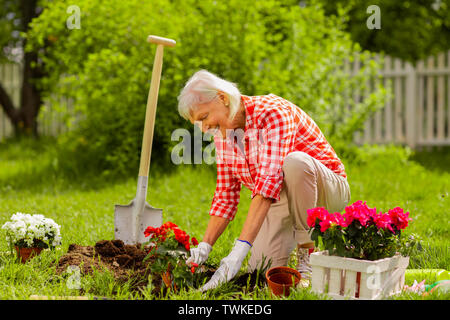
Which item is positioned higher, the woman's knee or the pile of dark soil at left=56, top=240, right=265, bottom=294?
the woman's knee

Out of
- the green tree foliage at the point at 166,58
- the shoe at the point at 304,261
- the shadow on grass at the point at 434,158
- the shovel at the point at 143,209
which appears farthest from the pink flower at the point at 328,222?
the shadow on grass at the point at 434,158

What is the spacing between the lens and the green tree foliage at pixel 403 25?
7.90 metres

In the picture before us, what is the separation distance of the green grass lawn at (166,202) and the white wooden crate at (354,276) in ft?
0.23

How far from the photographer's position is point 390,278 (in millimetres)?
2105

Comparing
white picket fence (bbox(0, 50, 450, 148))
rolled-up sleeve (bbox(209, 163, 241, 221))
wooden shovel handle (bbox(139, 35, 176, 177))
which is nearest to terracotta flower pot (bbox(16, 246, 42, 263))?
wooden shovel handle (bbox(139, 35, 176, 177))

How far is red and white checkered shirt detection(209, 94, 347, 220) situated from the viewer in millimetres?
2363

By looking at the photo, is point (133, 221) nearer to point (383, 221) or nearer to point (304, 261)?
point (304, 261)

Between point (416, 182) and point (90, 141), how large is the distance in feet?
10.6

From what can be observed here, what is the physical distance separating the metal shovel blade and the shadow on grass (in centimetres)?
363

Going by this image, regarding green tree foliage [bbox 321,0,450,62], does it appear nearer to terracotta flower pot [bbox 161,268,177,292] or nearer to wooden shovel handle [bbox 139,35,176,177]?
wooden shovel handle [bbox 139,35,176,177]

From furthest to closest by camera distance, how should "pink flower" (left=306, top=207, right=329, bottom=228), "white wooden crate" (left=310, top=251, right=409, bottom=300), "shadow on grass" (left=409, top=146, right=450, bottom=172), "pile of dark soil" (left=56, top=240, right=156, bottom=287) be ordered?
"shadow on grass" (left=409, top=146, right=450, bottom=172)
"pile of dark soil" (left=56, top=240, right=156, bottom=287)
"pink flower" (left=306, top=207, right=329, bottom=228)
"white wooden crate" (left=310, top=251, right=409, bottom=300)

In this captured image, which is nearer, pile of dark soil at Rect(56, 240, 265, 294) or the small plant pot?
the small plant pot

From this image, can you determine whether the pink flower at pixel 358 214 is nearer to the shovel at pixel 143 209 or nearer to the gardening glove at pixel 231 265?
the gardening glove at pixel 231 265
